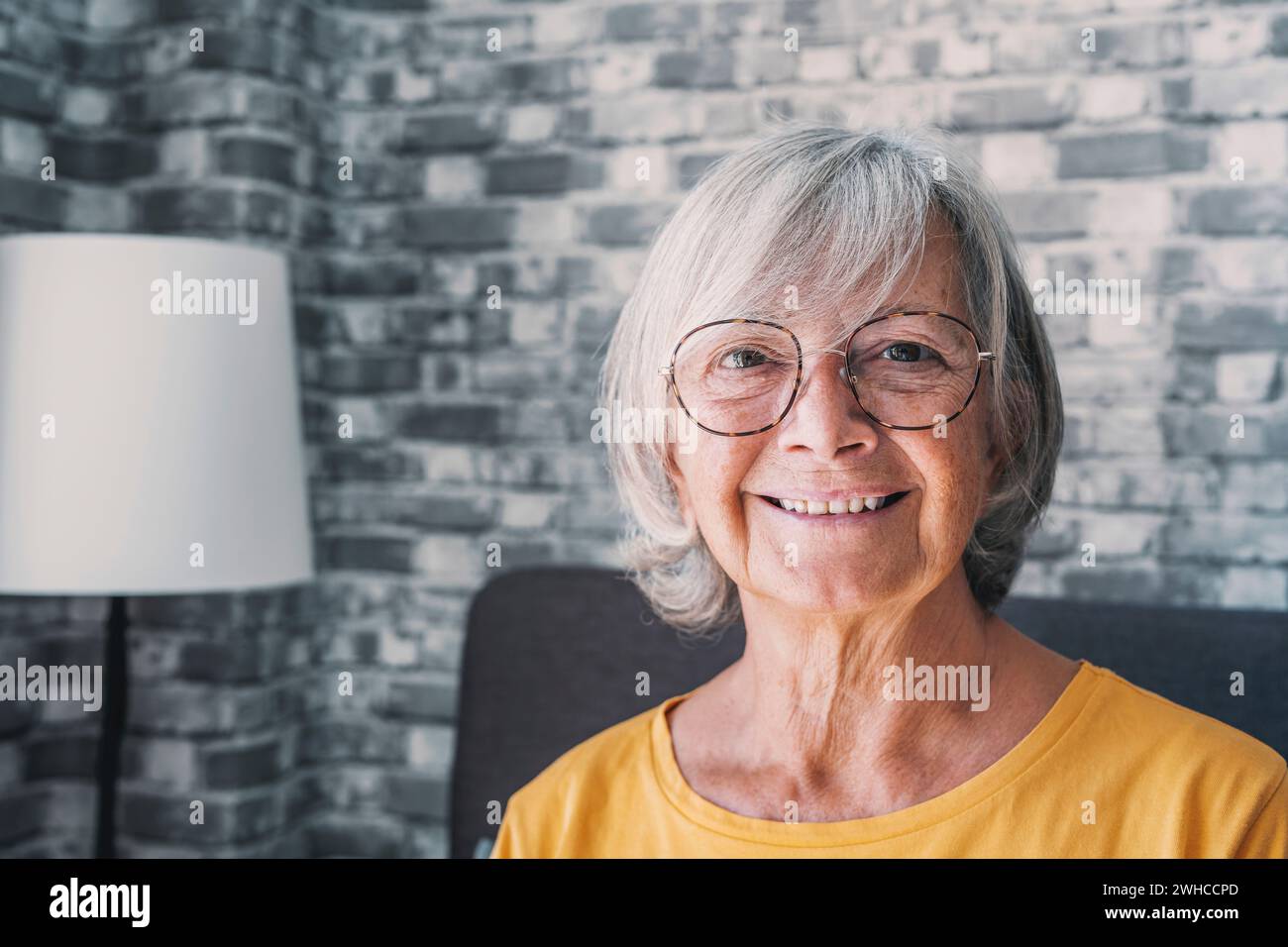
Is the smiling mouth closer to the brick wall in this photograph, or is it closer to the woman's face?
the woman's face

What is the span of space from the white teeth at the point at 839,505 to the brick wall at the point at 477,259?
0.74 metres

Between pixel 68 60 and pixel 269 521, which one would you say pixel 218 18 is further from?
pixel 269 521

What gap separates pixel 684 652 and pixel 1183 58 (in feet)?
3.40

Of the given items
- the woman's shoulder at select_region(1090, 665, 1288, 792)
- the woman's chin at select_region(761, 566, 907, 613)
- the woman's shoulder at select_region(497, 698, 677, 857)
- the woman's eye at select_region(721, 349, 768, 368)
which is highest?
the woman's eye at select_region(721, 349, 768, 368)

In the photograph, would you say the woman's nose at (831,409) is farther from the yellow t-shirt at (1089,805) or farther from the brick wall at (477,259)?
the brick wall at (477,259)

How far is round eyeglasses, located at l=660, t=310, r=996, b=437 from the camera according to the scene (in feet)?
2.79

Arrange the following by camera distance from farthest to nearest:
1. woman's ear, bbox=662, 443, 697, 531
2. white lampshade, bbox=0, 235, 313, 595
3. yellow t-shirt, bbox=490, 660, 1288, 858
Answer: white lampshade, bbox=0, 235, 313, 595, woman's ear, bbox=662, 443, 697, 531, yellow t-shirt, bbox=490, 660, 1288, 858

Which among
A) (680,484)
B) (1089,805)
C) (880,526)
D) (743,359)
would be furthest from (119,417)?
(1089,805)

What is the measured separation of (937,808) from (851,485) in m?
0.27

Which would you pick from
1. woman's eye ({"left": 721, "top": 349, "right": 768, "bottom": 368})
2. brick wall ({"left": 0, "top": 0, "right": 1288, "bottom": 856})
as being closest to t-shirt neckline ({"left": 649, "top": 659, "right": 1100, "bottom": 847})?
woman's eye ({"left": 721, "top": 349, "right": 768, "bottom": 368})

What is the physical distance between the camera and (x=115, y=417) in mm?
1317

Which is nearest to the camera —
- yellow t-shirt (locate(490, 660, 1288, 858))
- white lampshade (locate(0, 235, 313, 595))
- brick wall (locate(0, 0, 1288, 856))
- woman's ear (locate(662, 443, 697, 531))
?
yellow t-shirt (locate(490, 660, 1288, 858))

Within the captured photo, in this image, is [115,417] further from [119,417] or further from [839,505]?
[839,505]

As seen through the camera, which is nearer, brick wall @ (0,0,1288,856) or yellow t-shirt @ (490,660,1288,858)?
yellow t-shirt @ (490,660,1288,858)
